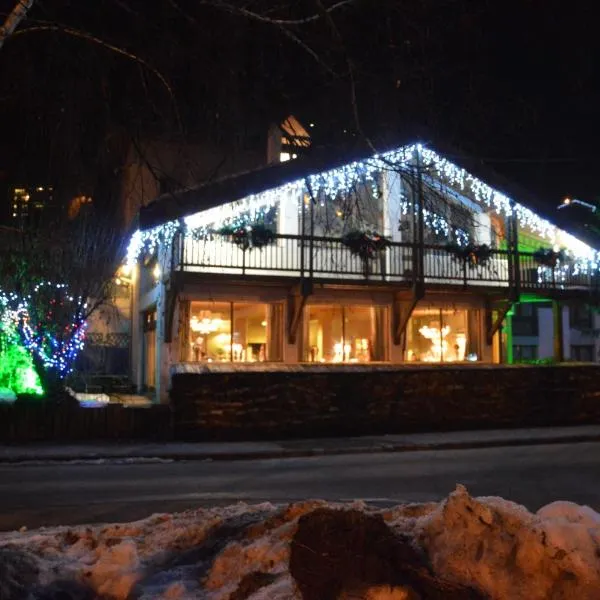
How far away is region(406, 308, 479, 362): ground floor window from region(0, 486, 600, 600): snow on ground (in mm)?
18495

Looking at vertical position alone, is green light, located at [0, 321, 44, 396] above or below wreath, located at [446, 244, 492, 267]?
below

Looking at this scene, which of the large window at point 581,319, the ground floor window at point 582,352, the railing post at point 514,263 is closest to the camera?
the railing post at point 514,263

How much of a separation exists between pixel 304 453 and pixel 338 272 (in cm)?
632

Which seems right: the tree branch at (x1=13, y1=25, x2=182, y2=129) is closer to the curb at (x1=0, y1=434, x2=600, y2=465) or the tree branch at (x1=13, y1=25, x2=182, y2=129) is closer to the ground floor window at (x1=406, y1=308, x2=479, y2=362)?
the curb at (x1=0, y1=434, x2=600, y2=465)

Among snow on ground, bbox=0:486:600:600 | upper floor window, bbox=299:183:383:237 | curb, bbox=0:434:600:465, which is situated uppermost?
upper floor window, bbox=299:183:383:237

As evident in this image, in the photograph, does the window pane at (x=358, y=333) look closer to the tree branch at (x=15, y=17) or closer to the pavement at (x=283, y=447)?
the pavement at (x=283, y=447)

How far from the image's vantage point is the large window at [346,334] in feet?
75.3

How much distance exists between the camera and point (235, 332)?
22.1 m

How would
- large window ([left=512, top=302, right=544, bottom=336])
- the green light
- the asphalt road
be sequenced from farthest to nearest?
large window ([left=512, top=302, right=544, bottom=336]) → the green light → the asphalt road

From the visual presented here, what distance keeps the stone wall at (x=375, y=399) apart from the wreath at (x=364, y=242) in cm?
395

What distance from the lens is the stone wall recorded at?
16.7 meters

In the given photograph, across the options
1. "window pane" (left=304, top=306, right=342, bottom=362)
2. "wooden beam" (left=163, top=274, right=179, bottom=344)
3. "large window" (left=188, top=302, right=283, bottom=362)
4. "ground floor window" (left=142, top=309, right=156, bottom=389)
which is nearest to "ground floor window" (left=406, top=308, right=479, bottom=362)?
"window pane" (left=304, top=306, right=342, bottom=362)

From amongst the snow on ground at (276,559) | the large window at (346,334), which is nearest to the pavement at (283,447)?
the large window at (346,334)

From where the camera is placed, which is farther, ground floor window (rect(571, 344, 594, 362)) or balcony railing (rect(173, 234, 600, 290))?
ground floor window (rect(571, 344, 594, 362))
